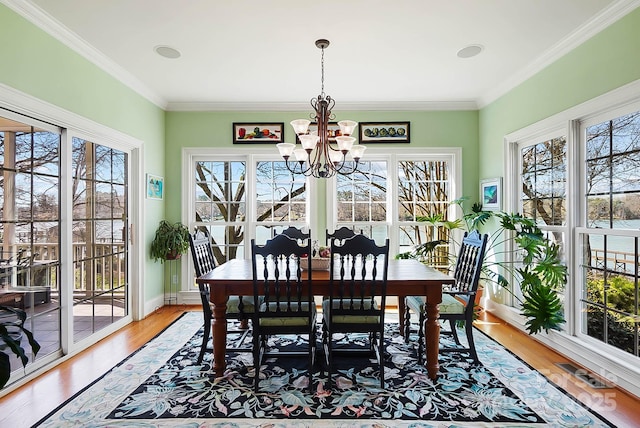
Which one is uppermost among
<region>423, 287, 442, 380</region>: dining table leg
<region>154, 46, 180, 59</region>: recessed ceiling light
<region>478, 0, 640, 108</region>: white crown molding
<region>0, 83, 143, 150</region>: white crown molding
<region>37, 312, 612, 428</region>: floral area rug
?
<region>154, 46, 180, 59</region>: recessed ceiling light

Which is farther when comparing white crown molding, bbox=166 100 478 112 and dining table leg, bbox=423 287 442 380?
white crown molding, bbox=166 100 478 112

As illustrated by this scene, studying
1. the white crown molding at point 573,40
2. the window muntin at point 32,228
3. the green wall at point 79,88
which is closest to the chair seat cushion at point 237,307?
the window muntin at point 32,228

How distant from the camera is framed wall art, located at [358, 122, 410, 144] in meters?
4.86

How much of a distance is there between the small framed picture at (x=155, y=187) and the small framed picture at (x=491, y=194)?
165 inches

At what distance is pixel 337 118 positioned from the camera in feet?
16.0

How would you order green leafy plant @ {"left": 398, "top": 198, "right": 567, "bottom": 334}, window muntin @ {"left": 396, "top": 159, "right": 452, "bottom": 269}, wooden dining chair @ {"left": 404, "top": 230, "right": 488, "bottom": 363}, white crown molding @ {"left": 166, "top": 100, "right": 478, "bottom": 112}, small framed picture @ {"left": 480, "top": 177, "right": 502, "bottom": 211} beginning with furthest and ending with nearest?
window muntin @ {"left": 396, "top": 159, "right": 452, "bottom": 269} < white crown molding @ {"left": 166, "top": 100, "right": 478, "bottom": 112} < small framed picture @ {"left": 480, "top": 177, "right": 502, "bottom": 211} < green leafy plant @ {"left": 398, "top": 198, "right": 567, "bottom": 334} < wooden dining chair @ {"left": 404, "top": 230, "right": 488, "bottom": 363}

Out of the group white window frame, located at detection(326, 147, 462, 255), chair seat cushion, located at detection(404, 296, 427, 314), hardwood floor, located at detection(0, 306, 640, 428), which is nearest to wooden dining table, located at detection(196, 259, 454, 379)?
chair seat cushion, located at detection(404, 296, 427, 314)

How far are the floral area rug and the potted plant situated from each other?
1561 millimetres

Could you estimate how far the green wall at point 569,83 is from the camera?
2533 mm

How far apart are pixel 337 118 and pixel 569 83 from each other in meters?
2.61

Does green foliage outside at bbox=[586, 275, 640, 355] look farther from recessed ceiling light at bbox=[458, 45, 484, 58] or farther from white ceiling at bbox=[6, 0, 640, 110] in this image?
recessed ceiling light at bbox=[458, 45, 484, 58]

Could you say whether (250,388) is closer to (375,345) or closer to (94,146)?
(375,345)

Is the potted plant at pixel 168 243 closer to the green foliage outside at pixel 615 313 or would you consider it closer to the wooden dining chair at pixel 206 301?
the wooden dining chair at pixel 206 301

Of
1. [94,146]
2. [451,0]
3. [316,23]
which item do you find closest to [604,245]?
[451,0]
